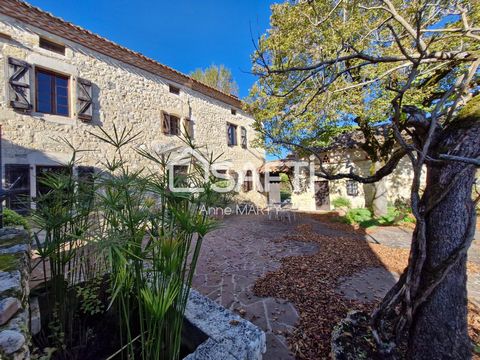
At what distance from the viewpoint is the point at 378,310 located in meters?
1.86

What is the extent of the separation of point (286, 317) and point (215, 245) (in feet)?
12.3

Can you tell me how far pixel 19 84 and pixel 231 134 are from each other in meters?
9.10

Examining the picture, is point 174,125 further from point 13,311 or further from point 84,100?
point 13,311

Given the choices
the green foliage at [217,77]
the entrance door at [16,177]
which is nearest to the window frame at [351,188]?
the green foliage at [217,77]

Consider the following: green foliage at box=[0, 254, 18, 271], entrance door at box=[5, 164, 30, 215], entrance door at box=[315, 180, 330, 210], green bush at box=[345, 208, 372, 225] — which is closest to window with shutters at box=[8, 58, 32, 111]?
entrance door at box=[5, 164, 30, 215]

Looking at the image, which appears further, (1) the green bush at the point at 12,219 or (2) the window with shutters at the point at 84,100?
(2) the window with shutters at the point at 84,100

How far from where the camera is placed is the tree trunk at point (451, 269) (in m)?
1.70

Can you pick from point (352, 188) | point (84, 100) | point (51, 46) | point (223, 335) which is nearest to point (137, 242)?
point (223, 335)

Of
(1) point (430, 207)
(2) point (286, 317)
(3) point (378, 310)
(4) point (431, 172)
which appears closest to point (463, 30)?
(4) point (431, 172)

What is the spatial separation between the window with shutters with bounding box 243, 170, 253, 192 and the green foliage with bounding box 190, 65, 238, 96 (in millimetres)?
7321

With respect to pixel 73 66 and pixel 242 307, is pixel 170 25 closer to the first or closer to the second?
pixel 73 66

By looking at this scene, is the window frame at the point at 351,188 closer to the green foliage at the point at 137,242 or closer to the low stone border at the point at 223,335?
the low stone border at the point at 223,335

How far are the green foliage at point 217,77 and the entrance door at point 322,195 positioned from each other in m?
10.0

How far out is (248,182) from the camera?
540 inches
